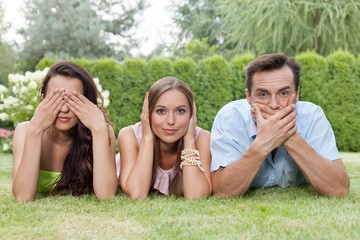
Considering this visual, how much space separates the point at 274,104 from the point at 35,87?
871cm

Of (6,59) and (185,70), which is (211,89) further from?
(6,59)

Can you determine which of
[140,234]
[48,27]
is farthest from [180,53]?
[140,234]

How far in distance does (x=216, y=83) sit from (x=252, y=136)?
10099mm

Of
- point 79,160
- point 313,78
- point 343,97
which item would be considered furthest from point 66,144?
point 343,97

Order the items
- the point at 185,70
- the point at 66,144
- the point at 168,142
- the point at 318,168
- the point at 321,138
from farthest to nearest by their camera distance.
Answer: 1. the point at 185,70
2. the point at 66,144
3. the point at 168,142
4. the point at 321,138
5. the point at 318,168

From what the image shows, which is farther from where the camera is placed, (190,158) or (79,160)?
(79,160)

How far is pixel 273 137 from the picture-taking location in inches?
158

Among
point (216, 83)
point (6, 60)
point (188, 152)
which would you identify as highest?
point (188, 152)

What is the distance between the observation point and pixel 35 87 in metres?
11.9

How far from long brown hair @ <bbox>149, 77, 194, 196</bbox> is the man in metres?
0.30

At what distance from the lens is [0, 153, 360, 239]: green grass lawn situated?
9.79 ft

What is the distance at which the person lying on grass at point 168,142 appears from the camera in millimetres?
4375

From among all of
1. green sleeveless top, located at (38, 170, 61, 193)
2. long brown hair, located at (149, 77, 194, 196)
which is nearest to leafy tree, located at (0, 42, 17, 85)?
green sleeveless top, located at (38, 170, 61, 193)

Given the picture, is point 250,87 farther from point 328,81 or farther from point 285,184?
point 328,81
